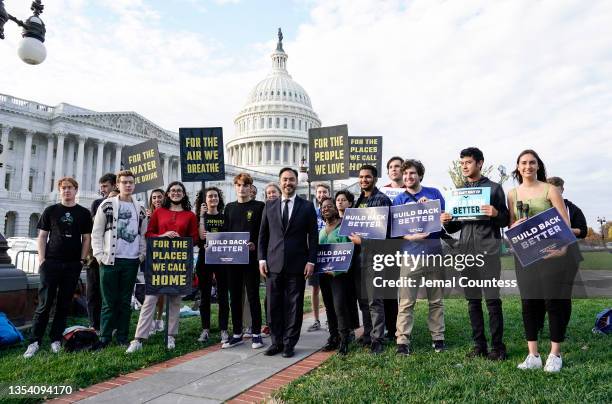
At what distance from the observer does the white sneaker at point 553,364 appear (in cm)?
445

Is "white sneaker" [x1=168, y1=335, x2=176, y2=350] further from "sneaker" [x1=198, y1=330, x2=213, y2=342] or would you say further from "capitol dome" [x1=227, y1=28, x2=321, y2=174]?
"capitol dome" [x1=227, y1=28, x2=321, y2=174]

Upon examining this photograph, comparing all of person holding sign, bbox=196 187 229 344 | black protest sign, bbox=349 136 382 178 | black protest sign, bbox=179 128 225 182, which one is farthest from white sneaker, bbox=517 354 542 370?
black protest sign, bbox=349 136 382 178

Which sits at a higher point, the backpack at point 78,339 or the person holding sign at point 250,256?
the person holding sign at point 250,256

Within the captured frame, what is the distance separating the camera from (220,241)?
629 cm

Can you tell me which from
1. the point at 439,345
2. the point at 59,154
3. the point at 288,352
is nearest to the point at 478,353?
the point at 439,345

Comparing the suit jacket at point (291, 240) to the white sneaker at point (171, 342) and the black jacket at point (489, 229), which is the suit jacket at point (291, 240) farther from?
the black jacket at point (489, 229)

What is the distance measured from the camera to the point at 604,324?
646cm

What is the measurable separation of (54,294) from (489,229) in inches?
221

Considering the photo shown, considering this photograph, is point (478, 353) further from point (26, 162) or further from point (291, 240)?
point (26, 162)

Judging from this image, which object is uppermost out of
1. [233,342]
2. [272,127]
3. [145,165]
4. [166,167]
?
→ [272,127]

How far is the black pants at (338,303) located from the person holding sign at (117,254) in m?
2.68

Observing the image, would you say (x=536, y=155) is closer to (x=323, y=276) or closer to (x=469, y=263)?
(x=469, y=263)

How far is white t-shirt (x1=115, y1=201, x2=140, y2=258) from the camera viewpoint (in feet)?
20.1

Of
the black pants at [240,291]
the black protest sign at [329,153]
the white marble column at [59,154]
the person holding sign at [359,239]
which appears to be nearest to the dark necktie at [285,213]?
the person holding sign at [359,239]
